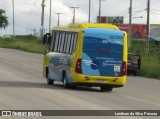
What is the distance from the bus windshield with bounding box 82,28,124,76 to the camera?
2567 centimetres

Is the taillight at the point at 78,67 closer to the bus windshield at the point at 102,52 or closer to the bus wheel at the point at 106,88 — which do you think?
the bus windshield at the point at 102,52

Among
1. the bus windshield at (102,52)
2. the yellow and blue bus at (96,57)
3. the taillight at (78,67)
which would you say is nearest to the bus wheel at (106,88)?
the yellow and blue bus at (96,57)

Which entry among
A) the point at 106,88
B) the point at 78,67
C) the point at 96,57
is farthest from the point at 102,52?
the point at 106,88

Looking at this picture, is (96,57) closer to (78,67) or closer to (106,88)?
(78,67)

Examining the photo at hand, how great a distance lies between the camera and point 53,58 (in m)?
28.7

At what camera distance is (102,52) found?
25.9 m

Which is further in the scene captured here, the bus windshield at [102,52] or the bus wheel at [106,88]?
the bus wheel at [106,88]

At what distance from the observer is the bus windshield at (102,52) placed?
2567 centimetres

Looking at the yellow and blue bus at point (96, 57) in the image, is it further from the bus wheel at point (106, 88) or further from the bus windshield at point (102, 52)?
the bus wheel at point (106, 88)

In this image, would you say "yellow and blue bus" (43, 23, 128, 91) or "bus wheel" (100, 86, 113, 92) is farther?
"bus wheel" (100, 86, 113, 92)

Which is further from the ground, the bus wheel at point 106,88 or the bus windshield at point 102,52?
the bus windshield at point 102,52

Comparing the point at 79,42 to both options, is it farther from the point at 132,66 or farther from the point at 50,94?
the point at 132,66

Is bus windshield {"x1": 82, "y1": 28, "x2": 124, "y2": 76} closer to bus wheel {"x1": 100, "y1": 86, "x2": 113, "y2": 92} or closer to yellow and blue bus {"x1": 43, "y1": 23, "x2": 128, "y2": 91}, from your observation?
yellow and blue bus {"x1": 43, "y1": 23, "x2": 128, "y2": 91}

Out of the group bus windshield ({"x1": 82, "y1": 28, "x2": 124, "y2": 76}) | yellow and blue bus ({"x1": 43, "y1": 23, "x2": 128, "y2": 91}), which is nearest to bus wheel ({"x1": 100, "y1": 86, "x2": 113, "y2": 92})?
yellow and blue bus ({"x1": 43, "y1": 23, "x2": 128, "y2": 91})
